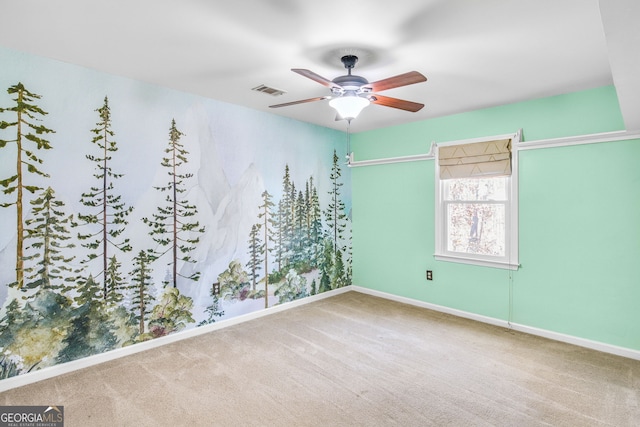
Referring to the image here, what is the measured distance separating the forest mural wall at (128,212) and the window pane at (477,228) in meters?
1.97

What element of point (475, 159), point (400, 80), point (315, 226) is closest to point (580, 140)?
point (475, 159)

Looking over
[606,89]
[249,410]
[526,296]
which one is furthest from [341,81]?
[526,296]

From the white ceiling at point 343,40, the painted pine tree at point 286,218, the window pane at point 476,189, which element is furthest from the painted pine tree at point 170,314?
the window pane at point 476,189

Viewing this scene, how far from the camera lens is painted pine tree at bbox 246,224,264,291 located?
399cm

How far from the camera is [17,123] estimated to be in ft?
8.17

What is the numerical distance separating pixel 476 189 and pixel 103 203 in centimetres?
391

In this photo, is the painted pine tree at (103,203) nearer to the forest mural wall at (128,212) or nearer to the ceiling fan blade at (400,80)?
the forest mural wall at (128,212)

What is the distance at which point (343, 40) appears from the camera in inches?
87.5

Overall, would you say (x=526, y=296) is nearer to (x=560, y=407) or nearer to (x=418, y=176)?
(x=560, y=407)

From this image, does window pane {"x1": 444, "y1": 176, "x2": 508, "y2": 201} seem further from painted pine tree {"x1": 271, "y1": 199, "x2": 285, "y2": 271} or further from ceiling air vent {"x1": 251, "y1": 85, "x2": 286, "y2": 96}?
ceiling air vent {"x1": 251, "y1": 85, "x2": 286, "y2": 96}

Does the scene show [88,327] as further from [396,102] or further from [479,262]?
[479,262]

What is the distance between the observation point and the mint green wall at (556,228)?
301 cm

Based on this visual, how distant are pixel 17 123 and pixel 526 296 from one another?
484 centimetres

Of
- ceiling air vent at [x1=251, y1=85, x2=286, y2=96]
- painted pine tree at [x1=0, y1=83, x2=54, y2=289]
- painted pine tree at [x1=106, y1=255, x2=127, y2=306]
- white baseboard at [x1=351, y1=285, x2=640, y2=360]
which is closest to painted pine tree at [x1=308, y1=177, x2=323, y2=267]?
white baseboard at [x1=351, y1=285, x2=640, y2=360]
